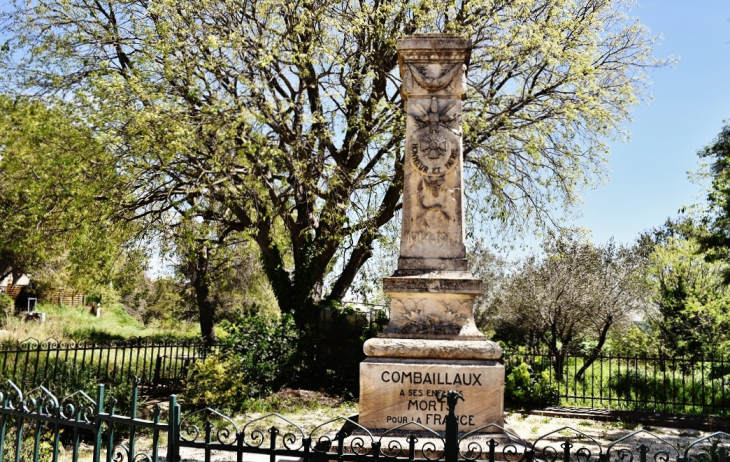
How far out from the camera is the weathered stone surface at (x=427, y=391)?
596 centimetres

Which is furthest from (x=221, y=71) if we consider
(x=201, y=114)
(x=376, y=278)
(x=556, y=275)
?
(x=556, y=275)

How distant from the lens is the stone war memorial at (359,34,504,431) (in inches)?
237

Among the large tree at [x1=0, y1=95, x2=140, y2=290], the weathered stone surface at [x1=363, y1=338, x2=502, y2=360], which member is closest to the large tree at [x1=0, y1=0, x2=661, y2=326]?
the large tree at [x1=0, y1=95, x2=140, y2=290]

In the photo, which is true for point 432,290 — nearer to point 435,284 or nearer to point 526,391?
point 435,284

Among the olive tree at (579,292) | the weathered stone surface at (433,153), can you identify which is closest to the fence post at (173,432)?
the weathered stone surface at (433,153)

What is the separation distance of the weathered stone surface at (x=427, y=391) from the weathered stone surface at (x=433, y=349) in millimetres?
67

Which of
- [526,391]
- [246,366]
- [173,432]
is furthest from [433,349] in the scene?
[526,391]

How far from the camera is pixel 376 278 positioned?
668 inches

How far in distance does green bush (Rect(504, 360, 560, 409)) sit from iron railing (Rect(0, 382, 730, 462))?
2.78 m

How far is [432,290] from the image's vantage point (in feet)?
21.1

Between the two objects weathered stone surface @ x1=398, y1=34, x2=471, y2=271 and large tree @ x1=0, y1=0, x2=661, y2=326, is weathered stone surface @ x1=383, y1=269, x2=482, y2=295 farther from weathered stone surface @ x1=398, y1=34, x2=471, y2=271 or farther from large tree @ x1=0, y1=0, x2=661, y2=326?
large tree @ x1=0, y1=0, x2=661, y2=326

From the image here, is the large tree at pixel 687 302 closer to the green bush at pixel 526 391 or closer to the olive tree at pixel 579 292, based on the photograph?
the olive tree at pixel 579 292

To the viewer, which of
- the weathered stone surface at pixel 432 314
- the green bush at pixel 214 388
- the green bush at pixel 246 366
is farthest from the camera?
the green bush at pixel 246 366

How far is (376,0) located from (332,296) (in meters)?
7.01
